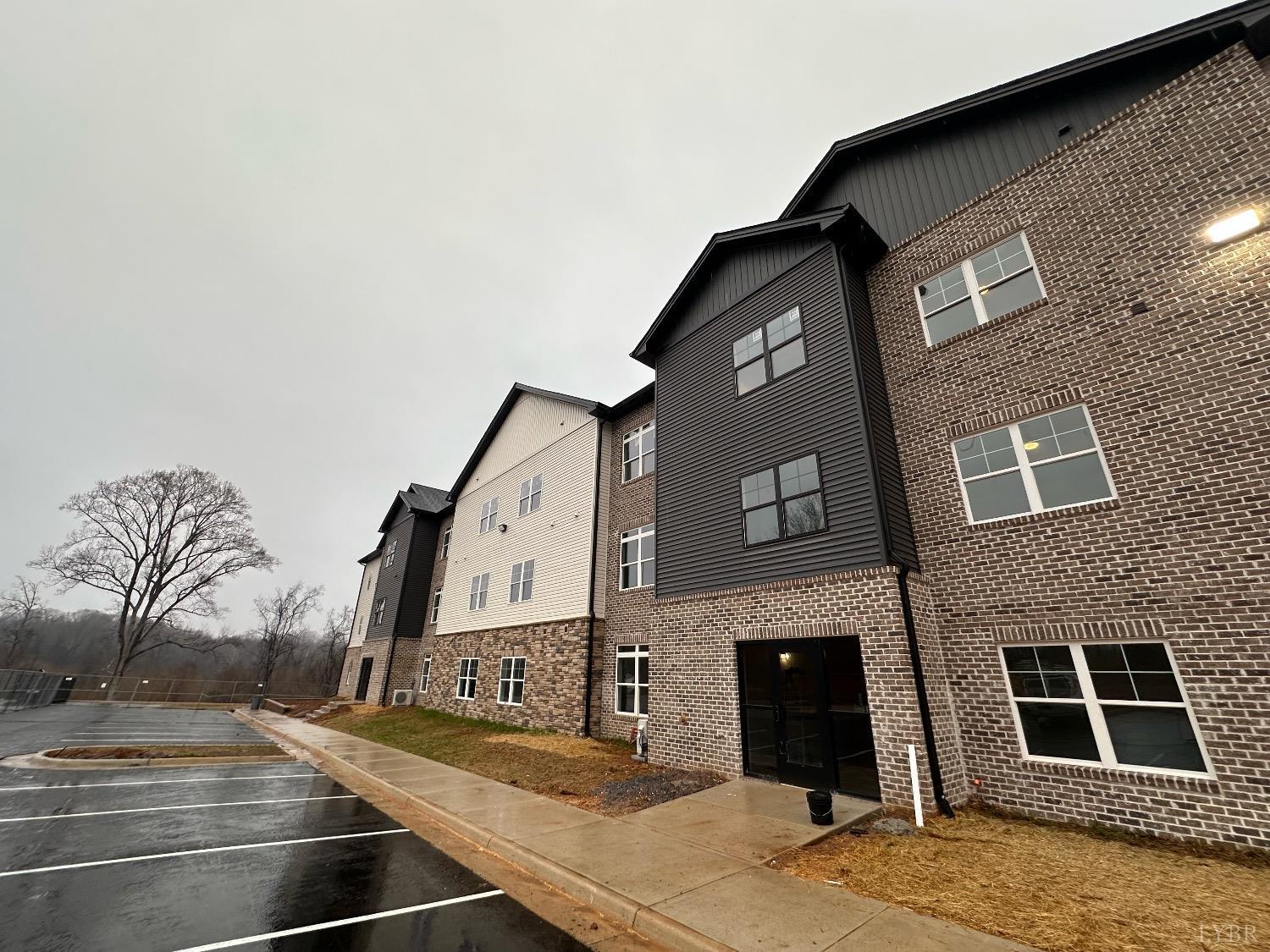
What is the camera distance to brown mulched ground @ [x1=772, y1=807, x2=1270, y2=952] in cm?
418

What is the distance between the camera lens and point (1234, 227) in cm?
719

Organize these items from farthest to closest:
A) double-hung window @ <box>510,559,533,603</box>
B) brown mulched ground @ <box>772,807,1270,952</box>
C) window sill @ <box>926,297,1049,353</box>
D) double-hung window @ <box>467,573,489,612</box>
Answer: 1. double-hung window @ <box>467,573,489,612</box>
2. double-hung window @ <box>510,559,533,603</box>
3. window sill @ <box>926,297,1049,353</box>
4. brown mulched ground @ <box>772,807,1270,952</box>

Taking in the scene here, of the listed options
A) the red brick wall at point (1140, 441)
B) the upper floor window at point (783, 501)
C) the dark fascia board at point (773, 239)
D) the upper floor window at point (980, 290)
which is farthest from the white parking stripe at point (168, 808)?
the upper floor window at point (980, 290)

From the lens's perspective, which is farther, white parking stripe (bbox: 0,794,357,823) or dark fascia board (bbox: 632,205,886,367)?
dark fascia board (bbox: 632,205,886,367)

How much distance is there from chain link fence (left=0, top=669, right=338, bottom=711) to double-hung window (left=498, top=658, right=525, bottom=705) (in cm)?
2424

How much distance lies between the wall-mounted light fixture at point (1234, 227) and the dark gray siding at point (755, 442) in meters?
4.97

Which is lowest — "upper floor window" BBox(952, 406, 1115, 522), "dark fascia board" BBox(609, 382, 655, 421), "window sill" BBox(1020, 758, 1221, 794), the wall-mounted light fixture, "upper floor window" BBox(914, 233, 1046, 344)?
"window sill" BBox(1020, 758, 1221, 794)

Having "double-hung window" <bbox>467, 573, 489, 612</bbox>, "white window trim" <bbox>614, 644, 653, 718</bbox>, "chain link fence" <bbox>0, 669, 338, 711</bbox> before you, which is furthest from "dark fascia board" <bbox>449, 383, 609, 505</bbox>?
"chain link fence" <bbox>0, 669, 338, 711</bbox>

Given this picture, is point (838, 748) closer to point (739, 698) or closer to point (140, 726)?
point (739, 698)

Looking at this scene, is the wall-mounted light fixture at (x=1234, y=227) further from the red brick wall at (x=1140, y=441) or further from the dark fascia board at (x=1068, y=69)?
the dark fascia board at (x=1068, y=69)

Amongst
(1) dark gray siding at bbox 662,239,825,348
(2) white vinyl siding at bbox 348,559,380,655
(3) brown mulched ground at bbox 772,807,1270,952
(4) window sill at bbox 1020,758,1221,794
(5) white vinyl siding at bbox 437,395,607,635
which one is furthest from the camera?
(2) white vinyl siding at bbox 348,559,380,655

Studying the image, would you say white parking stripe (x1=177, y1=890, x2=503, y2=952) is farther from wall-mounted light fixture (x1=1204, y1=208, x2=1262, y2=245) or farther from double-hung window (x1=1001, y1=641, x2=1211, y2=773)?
wall-mounted light fixture (x1=1204, y1=208, x2=1262, y2=245)

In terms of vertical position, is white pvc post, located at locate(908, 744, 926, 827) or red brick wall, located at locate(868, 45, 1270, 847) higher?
red brick wall, located at locate(868, 45, 1270, 847)

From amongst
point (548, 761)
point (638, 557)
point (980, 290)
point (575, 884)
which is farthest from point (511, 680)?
point (980, 290)
